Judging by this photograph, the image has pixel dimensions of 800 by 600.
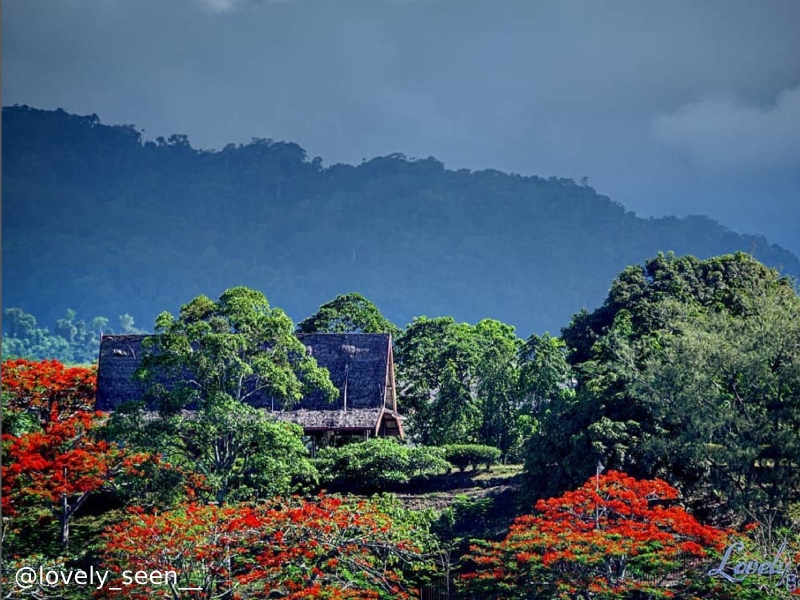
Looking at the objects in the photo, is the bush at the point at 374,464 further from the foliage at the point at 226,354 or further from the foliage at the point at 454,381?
the foliage at the point at 454,381

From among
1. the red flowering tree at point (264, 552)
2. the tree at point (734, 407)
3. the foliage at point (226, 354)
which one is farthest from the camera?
the foliage at point (226, 354)

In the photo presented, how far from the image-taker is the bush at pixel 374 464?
41.9ft

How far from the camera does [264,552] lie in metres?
9.29

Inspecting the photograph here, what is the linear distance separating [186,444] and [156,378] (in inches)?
101

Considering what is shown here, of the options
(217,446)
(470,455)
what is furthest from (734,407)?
(217,446)

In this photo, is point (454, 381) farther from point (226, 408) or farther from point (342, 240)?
point (342, 240)

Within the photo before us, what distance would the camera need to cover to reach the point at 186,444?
1121 centimetres

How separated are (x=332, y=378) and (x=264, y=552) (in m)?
5.35

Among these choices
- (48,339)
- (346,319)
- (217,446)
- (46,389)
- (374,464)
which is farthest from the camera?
(48,339)

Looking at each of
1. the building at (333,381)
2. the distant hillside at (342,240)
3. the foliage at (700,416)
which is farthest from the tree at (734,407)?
the distant hillside at (342,240)

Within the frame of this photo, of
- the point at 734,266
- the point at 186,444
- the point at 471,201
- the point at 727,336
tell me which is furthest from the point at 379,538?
the point at 471,201

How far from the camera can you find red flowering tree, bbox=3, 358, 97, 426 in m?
12.9

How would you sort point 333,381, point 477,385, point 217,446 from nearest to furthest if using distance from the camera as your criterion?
point 217,446
point 333,381
point 477,385

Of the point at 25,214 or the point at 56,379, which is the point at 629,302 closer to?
the point at 56,379
